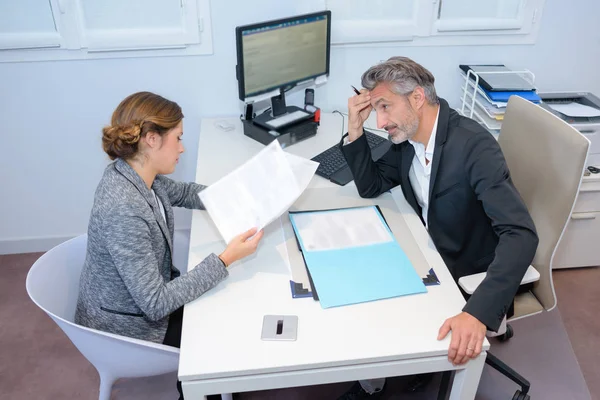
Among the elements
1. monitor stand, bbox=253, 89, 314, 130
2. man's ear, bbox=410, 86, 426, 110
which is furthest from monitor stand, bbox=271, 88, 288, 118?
man's ear, bbox=410, 86, 426, 110

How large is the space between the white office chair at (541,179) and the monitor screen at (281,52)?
862mm

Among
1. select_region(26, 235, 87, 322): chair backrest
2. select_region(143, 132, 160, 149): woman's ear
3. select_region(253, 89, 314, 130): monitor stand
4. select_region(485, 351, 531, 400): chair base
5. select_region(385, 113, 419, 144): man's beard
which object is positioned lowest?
select_region(485, 351, 531, 400): chair base

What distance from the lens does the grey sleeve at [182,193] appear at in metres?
1.71

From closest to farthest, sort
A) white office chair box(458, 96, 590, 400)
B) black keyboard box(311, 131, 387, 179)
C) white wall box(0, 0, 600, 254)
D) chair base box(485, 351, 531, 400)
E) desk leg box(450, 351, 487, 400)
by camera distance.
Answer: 1. desk leg box(450, 351, 487, 400)
2. white office chair box(458, 96, 590, 400)
3. chair base box(485, 351, 531, 400)
4. black keyboard box(311, 131, 387, 179)
5. white wall box(0, 0, 600, 254)

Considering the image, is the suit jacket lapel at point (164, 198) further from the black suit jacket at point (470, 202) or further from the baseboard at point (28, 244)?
the baseboard at point (28, 244)

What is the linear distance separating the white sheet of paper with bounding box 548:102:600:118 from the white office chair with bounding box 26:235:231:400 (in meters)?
1.94

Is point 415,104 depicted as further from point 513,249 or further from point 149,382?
point 149,382

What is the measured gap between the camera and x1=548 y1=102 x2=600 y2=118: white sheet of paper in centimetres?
225

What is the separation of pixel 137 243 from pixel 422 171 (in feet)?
3.12

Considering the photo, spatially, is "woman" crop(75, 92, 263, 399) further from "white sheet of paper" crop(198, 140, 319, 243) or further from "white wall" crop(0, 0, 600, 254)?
"white wall" crop(0, 0, 600, 254)


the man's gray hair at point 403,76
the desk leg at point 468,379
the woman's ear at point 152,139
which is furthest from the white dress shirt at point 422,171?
the woman's ear at point 152,139

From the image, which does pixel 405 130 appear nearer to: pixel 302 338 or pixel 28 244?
pixel 302 338

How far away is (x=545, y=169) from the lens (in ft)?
5.38

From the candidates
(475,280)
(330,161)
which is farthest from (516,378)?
(330,161)
